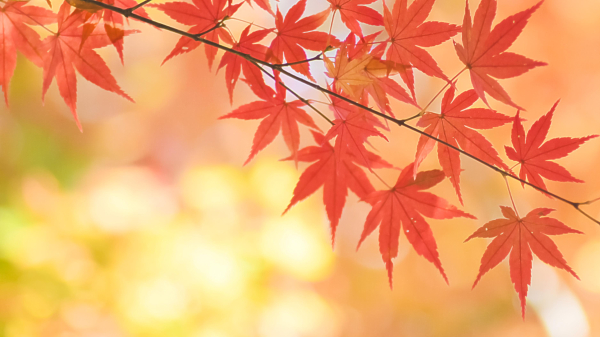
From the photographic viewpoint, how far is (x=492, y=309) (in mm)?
1809

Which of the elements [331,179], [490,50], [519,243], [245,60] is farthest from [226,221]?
[490,50]

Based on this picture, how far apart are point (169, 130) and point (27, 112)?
68 centimetres

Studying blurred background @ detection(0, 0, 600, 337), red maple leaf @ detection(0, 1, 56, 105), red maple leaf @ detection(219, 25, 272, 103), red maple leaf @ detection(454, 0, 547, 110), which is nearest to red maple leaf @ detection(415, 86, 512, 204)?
red maple leaf @ detection(454, 0, 547, 110)

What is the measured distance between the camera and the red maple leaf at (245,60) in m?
0.57

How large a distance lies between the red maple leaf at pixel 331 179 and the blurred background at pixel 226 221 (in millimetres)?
1209

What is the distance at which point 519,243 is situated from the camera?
1.86 ft

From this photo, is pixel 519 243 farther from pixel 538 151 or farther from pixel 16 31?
pixel 16 31

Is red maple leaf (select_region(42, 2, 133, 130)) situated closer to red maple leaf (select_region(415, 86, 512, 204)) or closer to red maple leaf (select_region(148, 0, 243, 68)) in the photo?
red maple leaf (select_region(148, 0, 243, 68))

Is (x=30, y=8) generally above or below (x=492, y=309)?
above

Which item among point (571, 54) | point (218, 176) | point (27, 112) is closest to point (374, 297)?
point (218, 176)

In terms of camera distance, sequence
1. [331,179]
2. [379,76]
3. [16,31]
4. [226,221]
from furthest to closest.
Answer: [226,221] < [331,179] < [16,31] < [379,76]

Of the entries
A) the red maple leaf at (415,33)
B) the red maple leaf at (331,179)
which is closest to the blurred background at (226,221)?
the red maple leaf at (331,179)

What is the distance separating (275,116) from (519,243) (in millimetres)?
454

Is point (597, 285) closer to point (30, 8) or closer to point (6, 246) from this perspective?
point (30, 8)
